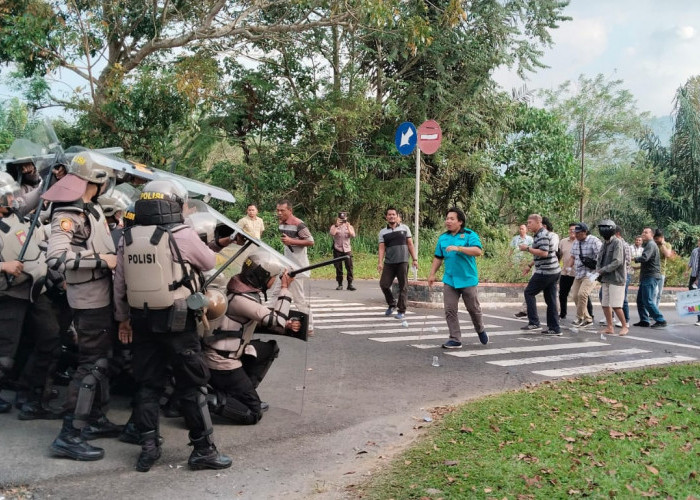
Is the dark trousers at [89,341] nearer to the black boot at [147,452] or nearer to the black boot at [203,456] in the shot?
the black boot at [147,452]

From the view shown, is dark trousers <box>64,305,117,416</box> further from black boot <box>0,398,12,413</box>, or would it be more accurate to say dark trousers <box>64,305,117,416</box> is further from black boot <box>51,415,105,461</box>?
black boot <box>0,398,12,413</box>

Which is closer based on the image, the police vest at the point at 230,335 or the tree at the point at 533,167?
the police vest at the point at 230,335

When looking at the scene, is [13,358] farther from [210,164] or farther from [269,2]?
[210,164]

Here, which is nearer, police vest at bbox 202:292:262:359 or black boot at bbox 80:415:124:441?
black boot at bbox 80:415:124:441

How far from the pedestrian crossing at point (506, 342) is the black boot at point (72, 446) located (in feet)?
17.1

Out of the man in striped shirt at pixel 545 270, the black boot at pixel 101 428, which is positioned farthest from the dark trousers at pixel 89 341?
the man in striped shirt at pixel 545 270

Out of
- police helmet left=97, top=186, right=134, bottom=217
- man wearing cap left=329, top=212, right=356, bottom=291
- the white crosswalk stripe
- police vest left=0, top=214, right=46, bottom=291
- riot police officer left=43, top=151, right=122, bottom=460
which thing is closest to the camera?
riot police officer left=43, top=151, right=122, bottom=460

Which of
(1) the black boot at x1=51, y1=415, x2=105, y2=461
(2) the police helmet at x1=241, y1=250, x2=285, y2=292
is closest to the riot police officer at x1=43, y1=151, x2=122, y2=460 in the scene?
(1) the black boot at x1=51, y1=415, x2=105, y2=461

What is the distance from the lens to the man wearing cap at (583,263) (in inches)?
469

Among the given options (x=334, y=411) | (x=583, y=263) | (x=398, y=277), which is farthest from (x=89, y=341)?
(x=583, y=263)

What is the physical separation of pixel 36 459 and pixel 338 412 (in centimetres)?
259

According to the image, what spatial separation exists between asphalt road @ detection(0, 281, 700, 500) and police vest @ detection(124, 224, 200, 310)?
122 cm

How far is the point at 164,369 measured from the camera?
4.87 meters

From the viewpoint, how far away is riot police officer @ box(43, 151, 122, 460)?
4.88 meters
